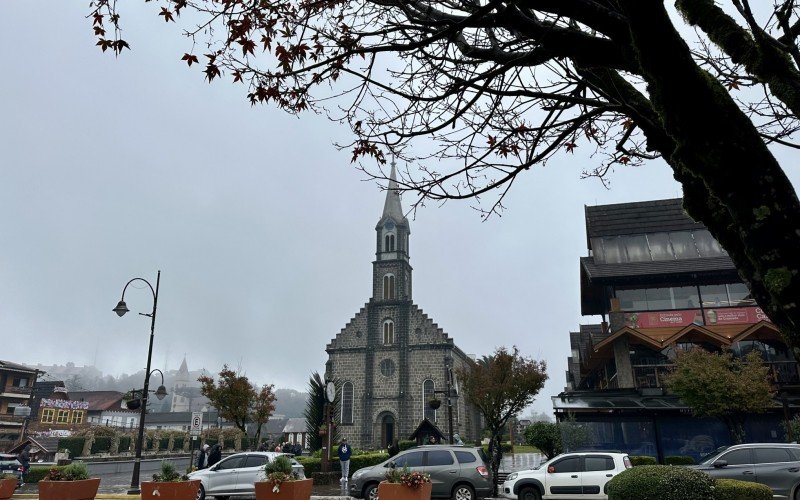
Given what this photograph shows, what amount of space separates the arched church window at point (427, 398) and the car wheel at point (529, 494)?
34.2 m

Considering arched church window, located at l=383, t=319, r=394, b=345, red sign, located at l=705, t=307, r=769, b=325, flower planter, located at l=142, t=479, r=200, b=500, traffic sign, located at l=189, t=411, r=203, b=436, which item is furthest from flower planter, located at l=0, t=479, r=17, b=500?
arched church window, located at l=383, t=319, r=394, b=345

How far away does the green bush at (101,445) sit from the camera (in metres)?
46.1

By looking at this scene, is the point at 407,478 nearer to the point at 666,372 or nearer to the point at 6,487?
the point at 6,487

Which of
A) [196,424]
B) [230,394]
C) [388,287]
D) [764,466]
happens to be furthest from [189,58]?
[388,287]

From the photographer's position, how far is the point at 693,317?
26375 millimetres

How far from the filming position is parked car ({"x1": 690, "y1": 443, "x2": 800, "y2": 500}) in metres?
12.3

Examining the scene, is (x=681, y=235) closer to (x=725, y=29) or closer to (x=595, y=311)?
(x=595, y=311)

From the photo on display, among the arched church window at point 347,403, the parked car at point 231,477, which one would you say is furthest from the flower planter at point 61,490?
the arched church window at point 347,403

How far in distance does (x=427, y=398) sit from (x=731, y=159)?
4815 cm

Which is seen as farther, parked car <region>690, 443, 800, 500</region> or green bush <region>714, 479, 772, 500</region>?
parked car <region>690, 443, 800, 500</region>

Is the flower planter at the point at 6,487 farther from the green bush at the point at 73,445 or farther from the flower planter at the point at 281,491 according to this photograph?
the green bush at the point at 73,445

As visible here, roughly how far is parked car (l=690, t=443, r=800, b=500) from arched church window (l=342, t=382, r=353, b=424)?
39922mm

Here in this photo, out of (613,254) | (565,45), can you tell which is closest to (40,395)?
(613,254)

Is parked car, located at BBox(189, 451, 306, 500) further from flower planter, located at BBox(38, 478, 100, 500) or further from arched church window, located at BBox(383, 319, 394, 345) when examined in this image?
arched church window, located at BBox(383, 319, 394, 345)
